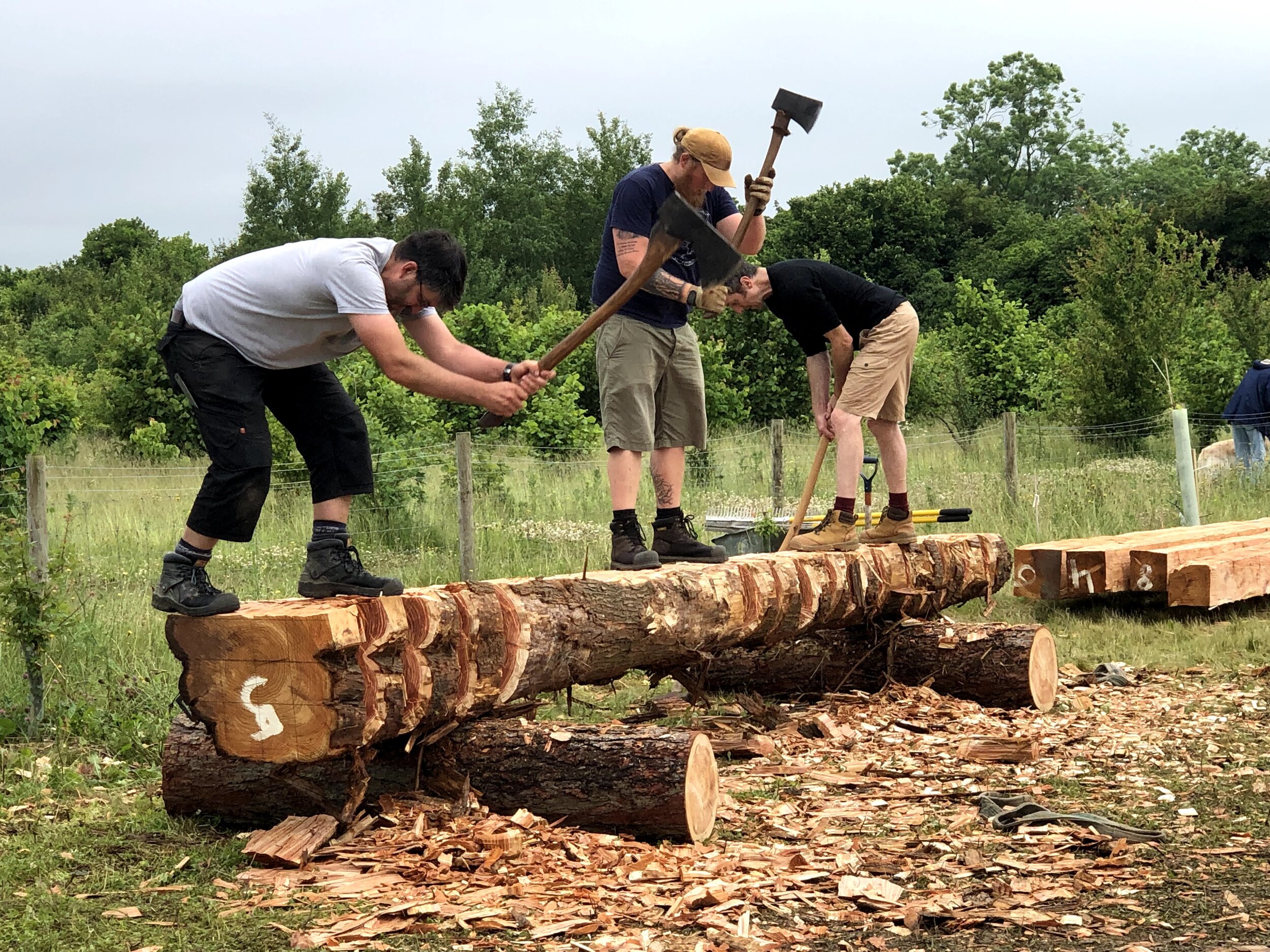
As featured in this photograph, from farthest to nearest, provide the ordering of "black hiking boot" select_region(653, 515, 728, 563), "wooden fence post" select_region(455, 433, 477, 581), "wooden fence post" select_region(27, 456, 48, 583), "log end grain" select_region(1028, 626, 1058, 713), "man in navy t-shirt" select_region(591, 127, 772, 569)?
1. "wooden fence post" select_region(455, 433, 477, 581)
2. "wooden fence post" select_region(27, 456, 48, 583)
3. "log end grain" select_region(1028, 626, 1058, 713)
4. "black hiking boot" select_region(653, 515, 728, 563)
5. "man in navy t-shirt" select_region(591, 127, 772, 569)

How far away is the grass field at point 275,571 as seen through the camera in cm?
354

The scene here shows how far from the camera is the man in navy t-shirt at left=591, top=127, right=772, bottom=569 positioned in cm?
512

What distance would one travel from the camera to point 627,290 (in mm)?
4305

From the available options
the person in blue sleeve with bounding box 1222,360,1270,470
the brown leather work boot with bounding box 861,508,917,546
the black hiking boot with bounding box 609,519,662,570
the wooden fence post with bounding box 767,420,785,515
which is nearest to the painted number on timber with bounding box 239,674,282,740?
the black hiking boot with bounding box 609,519,662,570

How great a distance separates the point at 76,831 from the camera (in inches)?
157

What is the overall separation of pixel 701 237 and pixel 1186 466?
7.38 meters

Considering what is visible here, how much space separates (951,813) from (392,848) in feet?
6.30

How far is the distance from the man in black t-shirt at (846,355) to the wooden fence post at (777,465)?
15.1 feet

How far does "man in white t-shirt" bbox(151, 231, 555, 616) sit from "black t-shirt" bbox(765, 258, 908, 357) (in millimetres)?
2108

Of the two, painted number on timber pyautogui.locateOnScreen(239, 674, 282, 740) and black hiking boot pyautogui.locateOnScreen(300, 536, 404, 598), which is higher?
black hiking boot pyautogui.locateOnScreen(300, 536, 404, 598)

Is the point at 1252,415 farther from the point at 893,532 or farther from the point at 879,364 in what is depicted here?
the point at 879,364

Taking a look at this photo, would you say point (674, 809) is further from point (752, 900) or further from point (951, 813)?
point (951, 813)

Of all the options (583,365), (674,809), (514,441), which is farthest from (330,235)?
(674,809)

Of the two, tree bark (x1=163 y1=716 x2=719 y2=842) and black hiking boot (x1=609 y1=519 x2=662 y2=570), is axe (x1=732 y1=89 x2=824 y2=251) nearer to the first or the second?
black hiking boot (x1=609 y1=519 x2=662 y2=570)
